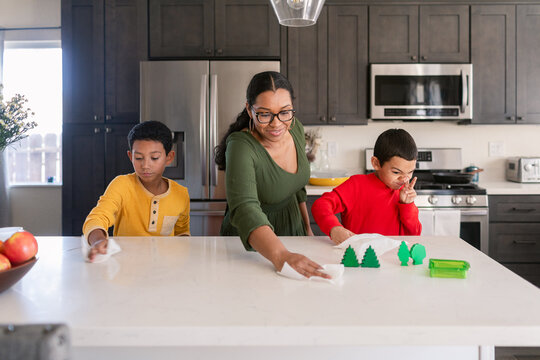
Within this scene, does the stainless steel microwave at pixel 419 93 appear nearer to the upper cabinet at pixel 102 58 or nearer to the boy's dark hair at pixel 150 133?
the upper cabinet at pixel 102 58

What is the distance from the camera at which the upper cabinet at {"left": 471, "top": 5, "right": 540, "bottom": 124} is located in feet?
12.1

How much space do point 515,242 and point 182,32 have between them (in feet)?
9.25

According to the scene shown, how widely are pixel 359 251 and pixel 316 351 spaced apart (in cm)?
35

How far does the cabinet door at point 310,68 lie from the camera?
145 inches

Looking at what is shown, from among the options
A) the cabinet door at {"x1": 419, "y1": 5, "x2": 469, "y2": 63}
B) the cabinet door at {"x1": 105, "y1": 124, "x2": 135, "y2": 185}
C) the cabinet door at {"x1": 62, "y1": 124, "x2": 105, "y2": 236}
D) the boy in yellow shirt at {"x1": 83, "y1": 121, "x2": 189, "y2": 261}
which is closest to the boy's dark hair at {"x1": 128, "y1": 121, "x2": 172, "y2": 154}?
the boy in yellow shirt at {"x1": 83, "y1": 121, "x2": 189, "y2": 261}

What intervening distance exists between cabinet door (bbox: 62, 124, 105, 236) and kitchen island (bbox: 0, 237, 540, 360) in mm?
2394

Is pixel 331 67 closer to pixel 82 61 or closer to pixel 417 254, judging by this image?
pixel 82 61

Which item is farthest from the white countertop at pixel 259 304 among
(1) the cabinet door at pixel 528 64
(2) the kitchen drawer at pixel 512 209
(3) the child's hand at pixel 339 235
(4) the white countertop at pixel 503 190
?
(1) the cabinet door at pixel 528 64

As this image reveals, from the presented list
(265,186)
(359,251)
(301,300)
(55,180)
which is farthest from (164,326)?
(55,180)

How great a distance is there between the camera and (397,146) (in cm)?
189

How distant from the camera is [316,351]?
110 cm

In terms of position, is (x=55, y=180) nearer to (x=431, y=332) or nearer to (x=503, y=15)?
(x=503, y=15)

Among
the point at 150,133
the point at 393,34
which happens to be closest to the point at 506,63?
the point at 393,34

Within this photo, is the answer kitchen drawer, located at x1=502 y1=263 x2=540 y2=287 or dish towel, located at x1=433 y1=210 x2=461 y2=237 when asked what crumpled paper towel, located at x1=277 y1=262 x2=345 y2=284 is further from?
kitchen drawer, located at x1=502 y1=263 x2=540 y2=287
